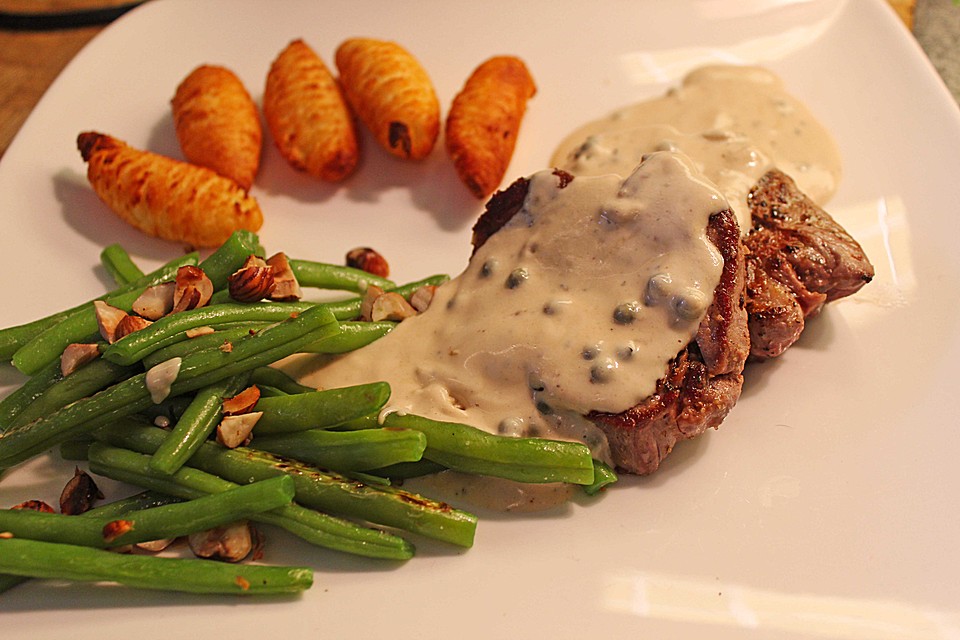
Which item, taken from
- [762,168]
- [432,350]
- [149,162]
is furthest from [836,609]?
[149,162]

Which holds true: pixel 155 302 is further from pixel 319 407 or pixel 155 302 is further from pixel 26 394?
pixel 319 407

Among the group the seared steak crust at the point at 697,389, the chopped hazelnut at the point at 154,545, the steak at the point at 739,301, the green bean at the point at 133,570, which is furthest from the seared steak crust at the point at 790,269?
the chopped hazelnut at the point at 154,545

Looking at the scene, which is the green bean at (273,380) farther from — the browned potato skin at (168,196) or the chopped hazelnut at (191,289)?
the browned potato skin at (168,196)

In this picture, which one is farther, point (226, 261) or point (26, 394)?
point (226, 261)

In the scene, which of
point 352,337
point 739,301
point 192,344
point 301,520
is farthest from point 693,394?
point 192,344

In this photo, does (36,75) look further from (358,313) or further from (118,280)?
(358,313)

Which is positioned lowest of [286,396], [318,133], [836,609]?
[836,609]

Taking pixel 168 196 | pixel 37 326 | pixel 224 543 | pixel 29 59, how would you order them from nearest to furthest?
pixel 224 543 → pixel 37 326 → pixel 168 196 → pixel 29 59
